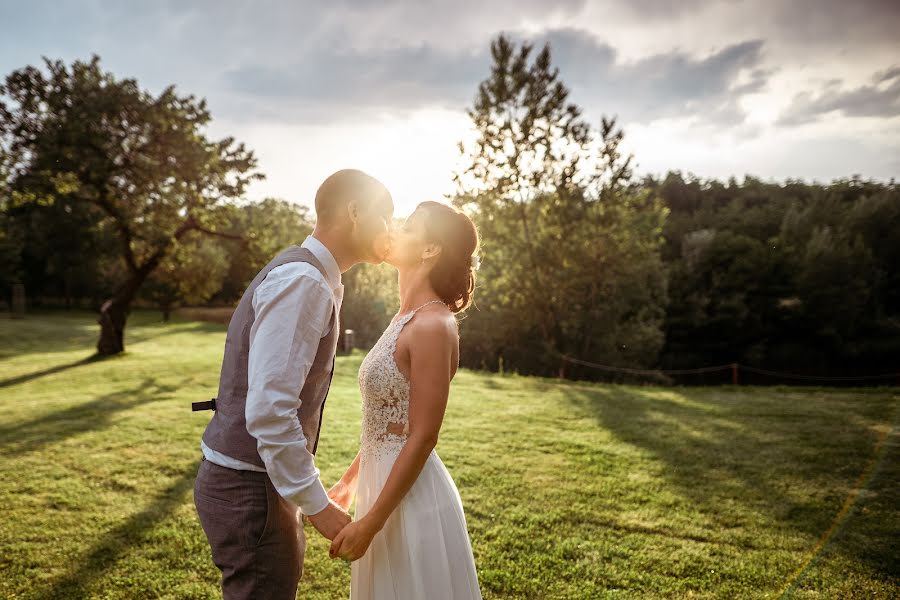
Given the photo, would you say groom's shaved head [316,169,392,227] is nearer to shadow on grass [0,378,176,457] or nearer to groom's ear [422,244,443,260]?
groom's ear [422,244,443,260]

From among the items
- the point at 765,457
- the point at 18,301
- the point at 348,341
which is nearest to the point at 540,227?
the point at 348,341

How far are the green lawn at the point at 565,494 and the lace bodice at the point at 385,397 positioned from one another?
2284 millimetres

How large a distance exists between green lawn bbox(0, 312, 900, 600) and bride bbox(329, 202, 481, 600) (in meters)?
2.05

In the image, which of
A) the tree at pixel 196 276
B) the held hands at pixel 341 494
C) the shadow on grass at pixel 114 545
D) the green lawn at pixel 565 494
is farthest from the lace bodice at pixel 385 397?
the tree at pixel 196 276

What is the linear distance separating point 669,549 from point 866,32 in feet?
19.9

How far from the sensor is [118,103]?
1562 centimetres

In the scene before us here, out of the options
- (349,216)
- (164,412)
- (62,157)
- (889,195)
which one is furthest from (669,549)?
(889,195)

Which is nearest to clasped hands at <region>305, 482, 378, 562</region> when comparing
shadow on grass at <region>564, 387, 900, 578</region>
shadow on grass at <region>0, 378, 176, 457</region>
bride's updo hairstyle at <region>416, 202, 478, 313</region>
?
bride's updo hairstyle at <region>416, 202, 478, 313</region>

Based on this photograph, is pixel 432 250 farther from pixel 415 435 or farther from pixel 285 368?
pixel 285 368

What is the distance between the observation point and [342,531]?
2.08 metres

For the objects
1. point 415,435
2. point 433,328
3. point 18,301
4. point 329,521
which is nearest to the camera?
point 329,521

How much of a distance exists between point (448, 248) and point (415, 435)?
0.91m

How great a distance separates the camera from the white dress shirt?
188 centimetres

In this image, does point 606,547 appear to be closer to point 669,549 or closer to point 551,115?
point 669,549
